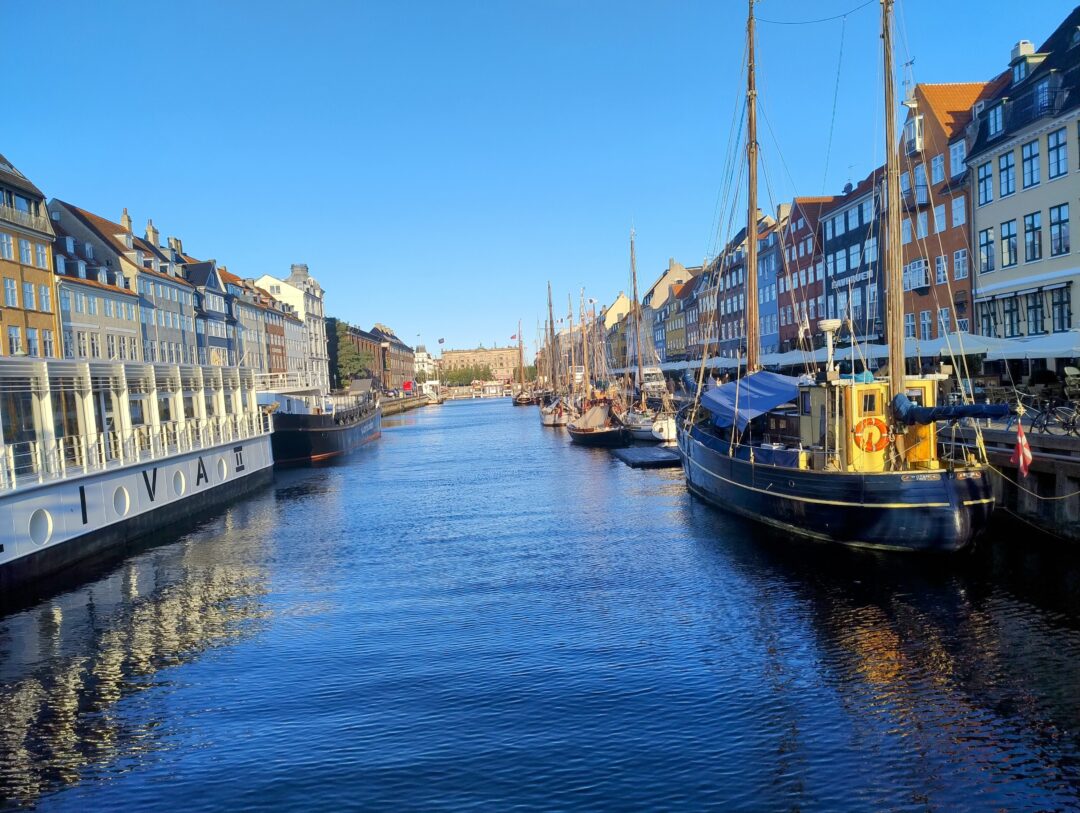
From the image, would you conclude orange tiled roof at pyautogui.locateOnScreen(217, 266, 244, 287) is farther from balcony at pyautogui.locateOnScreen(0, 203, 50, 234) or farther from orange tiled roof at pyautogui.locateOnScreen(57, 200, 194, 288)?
balcony at pyautogui.locateOnScreen(0, 203, 50, 234)

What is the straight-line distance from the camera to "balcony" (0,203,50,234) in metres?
47.5

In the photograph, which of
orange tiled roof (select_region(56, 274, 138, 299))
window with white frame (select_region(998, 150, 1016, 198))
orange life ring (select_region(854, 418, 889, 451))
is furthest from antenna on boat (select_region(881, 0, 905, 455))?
orange tiled roof (select_region(56, 274, 138, 299))

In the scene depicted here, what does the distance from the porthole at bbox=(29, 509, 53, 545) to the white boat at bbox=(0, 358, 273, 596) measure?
0.03m

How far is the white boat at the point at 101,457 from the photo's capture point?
2280cm

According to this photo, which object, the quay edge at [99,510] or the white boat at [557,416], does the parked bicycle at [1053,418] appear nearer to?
the quay edge at [99,510]

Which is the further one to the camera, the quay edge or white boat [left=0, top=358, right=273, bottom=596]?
white boat [left=0, top=358, right=273, bottom=596]

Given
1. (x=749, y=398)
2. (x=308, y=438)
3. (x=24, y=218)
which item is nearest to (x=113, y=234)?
(x=24, y=218)

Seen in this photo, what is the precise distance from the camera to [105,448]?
2841 centimetres

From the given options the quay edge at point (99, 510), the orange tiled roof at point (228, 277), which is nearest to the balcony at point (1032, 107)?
the quay edge at point (99, 510)

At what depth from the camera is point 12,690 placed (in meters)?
15.2

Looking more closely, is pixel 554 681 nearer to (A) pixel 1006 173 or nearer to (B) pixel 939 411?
(B) pixel 939 411

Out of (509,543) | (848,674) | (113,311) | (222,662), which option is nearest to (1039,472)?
(848,674)

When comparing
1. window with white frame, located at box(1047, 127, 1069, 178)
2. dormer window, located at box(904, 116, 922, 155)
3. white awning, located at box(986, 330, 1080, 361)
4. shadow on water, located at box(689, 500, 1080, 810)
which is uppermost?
dormer window, located at box(904, 116, 922, 155)

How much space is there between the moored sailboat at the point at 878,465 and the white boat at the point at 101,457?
68.6 ft
